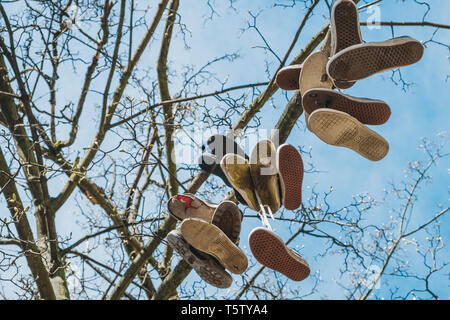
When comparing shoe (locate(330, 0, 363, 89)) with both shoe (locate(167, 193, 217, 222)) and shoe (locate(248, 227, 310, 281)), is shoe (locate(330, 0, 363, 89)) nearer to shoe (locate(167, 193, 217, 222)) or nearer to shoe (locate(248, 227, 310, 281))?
shoe (locate(248, 227, 310, 281))

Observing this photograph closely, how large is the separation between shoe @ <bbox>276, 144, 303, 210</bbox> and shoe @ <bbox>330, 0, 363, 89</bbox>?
0.38m

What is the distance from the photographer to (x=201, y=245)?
2246 mm

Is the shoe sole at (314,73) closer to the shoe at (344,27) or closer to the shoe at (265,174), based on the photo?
the shoe at (344,27)

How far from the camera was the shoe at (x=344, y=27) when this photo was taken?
2289 mm

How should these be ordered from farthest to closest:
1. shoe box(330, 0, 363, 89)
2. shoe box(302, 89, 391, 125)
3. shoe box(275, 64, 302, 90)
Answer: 1. shoe box(275, 64, 302, 90)
2. shoe box(330, 0, 363, 89)
3. shoe box(302, 89, 391, 125)

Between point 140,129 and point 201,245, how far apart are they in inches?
71.1

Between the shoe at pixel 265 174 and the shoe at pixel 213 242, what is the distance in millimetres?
248

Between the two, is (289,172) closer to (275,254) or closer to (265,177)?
(265,177)

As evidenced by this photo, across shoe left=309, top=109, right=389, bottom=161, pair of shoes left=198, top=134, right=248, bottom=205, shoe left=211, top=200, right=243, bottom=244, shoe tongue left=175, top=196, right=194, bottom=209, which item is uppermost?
pair of shoes left=198, top=134, right=248, bottom=205

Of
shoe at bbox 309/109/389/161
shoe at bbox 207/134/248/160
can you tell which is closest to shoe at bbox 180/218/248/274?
shoe at bbox 207/134/248/160

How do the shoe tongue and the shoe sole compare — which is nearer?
the shoe sole

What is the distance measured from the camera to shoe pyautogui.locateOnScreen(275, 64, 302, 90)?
8.09 ft

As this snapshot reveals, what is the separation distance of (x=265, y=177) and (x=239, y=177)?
0.12 metres

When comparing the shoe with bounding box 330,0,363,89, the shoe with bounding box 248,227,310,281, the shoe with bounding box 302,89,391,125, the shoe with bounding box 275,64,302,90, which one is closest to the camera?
the shoe with bounding box 248,227,310,281
